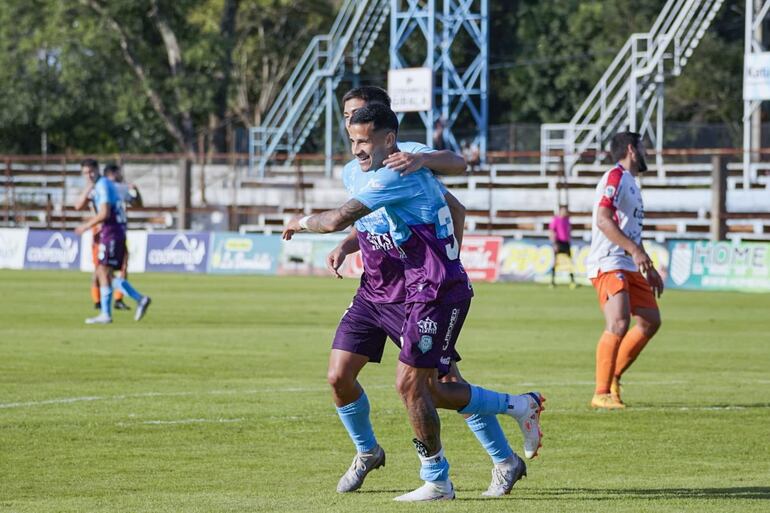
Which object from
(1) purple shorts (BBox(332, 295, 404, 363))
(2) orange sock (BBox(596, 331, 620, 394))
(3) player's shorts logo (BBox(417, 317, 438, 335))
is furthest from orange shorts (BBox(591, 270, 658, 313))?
(3) player's shorts logo (BBox(417, 317, 438, 335))

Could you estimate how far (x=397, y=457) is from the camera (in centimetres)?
965

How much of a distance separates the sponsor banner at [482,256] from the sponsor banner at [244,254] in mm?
5314

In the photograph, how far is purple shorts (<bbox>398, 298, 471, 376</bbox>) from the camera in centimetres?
767

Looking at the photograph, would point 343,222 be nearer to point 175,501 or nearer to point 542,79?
point 175,501

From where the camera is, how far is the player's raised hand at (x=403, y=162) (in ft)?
24.3

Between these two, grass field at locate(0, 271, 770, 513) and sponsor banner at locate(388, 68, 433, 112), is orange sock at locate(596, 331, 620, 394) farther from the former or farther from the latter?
sponsor banner at locate(388, 68, 433, 112)

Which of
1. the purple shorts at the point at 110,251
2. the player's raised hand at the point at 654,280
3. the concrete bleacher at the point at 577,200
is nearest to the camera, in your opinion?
the player's raised hand at the point at 654,280

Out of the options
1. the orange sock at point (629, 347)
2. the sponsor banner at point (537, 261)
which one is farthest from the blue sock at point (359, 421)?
the sponsor banner at point (537, 261)

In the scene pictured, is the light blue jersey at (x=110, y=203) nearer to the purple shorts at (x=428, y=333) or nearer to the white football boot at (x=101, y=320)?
the white football boot at (x=101, y=320)

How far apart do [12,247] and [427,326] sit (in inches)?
1368

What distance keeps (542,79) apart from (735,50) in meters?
8.99

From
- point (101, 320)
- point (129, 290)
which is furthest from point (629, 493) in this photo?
point (129, 290)

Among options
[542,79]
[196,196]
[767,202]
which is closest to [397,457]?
[767,202]

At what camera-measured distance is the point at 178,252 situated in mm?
39094
